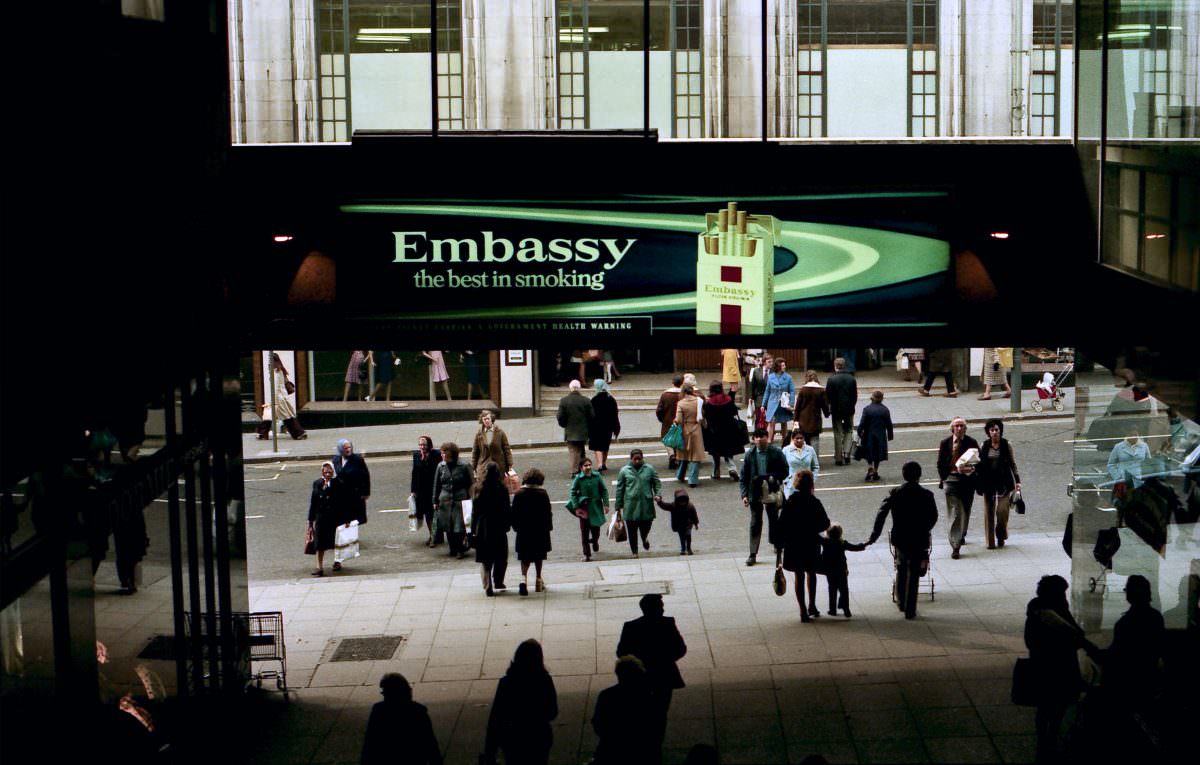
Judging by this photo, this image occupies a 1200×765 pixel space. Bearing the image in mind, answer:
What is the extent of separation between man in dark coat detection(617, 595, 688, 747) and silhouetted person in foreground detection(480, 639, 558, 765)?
1.26 meters

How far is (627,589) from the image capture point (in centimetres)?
1806

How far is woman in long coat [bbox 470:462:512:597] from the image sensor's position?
1756cm

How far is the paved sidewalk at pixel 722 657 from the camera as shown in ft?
42.2

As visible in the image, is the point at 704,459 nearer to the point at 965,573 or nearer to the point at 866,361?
the point at 965,573

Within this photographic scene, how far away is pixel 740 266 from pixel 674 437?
1167 cm

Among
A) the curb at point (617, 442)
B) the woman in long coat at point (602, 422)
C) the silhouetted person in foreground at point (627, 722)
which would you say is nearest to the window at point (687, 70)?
the woman in long coat at point (602, 422)

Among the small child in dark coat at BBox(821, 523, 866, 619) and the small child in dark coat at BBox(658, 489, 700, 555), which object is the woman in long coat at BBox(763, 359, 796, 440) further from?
the small child in dark coat at BBox(821, 523, 866, 619)

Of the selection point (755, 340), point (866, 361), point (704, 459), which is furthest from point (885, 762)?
Answer: point (866, 361)

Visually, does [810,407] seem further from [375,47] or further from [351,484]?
[375,47]

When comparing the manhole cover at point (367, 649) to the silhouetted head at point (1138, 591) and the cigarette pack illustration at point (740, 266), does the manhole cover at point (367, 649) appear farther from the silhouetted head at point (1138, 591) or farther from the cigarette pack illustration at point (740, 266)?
the silhouetted head at point (1138, 591)

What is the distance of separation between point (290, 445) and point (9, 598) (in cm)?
2192

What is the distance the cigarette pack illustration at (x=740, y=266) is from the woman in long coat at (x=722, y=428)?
11304mm

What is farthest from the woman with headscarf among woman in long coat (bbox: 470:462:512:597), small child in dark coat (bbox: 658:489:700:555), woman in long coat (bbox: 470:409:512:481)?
small child in dark coat (bbox: 658:489:700:555)

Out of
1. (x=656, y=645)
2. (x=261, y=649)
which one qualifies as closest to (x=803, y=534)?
(x=656, y=645)
